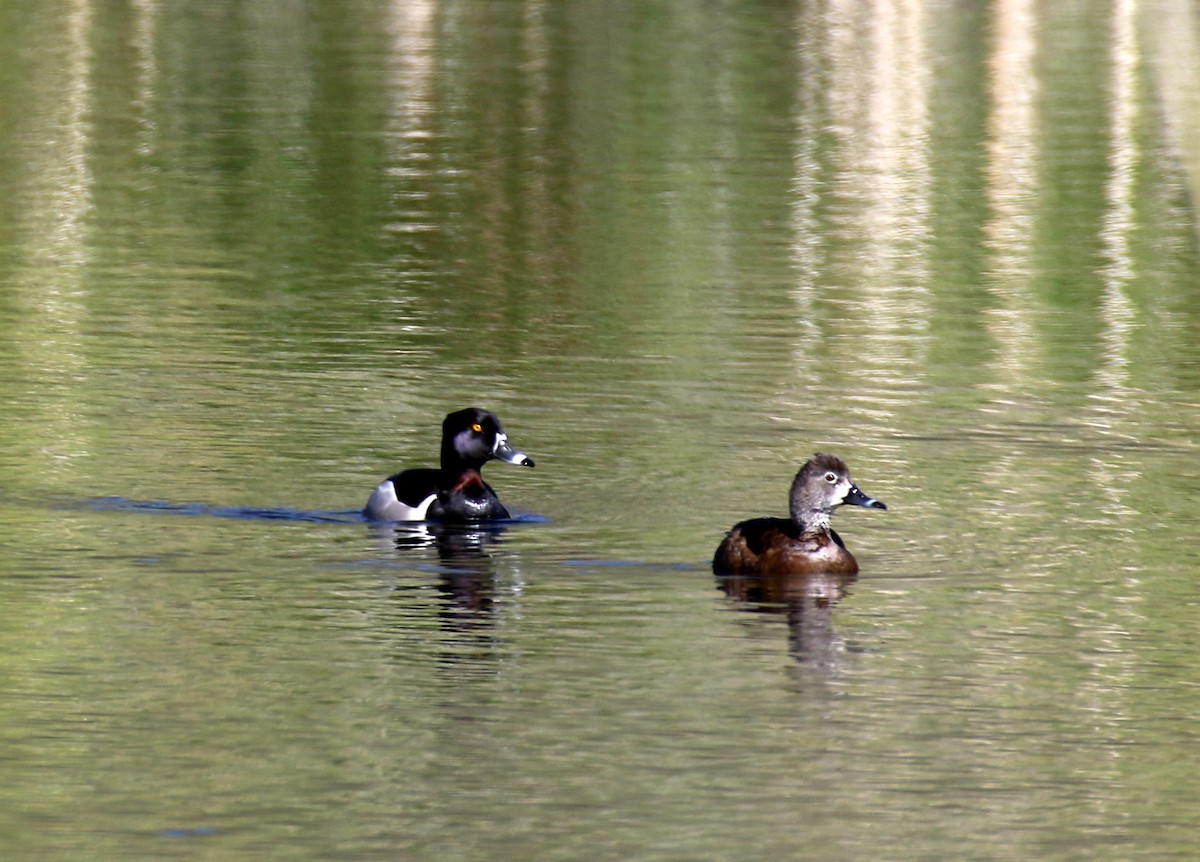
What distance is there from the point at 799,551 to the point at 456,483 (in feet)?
9.61

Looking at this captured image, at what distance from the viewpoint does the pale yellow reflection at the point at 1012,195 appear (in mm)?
22641

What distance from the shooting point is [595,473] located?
17.3 metres

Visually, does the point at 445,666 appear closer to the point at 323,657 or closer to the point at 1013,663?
the point at 323,657

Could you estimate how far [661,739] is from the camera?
11031mm

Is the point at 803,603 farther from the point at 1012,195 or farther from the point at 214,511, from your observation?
the point at 1012,195

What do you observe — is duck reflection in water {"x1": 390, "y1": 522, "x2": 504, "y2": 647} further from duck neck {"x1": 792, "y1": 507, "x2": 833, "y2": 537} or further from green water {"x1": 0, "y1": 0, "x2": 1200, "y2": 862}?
duck neck {"x1": 792, "y1": 507, "x2": 833, "y2": 537}

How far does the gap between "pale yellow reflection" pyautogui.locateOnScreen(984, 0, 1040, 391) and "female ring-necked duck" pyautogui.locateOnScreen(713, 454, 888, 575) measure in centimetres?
565

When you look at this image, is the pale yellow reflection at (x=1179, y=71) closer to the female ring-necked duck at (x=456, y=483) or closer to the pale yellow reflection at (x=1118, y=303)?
the pale yellow reflection at (x=1118, y=303)

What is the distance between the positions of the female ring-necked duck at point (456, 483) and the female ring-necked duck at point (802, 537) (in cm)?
232

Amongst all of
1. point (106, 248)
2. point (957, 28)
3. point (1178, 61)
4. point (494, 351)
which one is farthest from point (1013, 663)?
point (957, 28)

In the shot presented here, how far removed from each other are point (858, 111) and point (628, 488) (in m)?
25.7

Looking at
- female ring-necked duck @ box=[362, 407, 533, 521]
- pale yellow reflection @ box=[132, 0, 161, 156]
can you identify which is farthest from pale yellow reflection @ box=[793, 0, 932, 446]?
pale yellow reflection @ box=[132, 0, 161, 156]

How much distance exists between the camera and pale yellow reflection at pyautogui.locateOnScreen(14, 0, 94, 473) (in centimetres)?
1910

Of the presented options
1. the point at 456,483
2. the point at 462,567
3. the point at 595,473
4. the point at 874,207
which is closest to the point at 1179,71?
the point at 874,207
